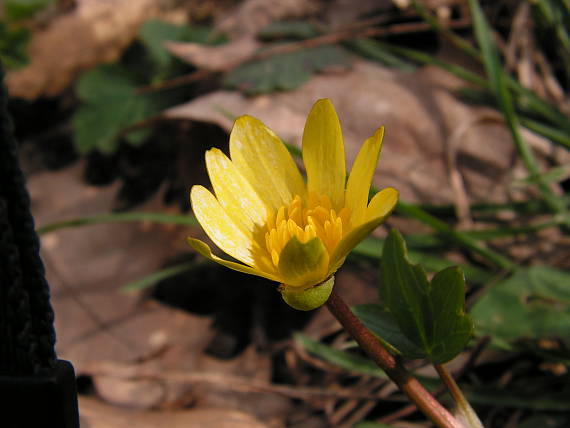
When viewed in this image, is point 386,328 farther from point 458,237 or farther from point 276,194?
point 458,237

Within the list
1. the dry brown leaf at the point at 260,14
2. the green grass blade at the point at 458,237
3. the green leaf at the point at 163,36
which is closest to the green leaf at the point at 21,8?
the green leaf at the point at 163,36

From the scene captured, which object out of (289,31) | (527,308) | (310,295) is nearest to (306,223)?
(310,295)

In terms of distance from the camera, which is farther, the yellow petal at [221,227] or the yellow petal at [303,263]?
the yellow petal at [221,227]

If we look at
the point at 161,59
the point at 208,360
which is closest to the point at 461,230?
the point at 208,360

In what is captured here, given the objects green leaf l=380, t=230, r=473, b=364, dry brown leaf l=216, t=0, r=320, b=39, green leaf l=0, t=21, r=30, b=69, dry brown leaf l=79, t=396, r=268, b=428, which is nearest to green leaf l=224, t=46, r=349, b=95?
dry brown leaf l=216, t=0, r=320, b=39

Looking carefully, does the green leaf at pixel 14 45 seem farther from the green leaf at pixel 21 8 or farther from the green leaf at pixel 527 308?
the green leaf at pixel 527 308

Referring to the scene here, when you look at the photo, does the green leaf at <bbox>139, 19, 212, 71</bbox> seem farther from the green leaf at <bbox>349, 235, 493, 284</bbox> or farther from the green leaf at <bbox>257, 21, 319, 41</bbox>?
the green leaf at <bbox>349, 235, 493, 284</bbox>

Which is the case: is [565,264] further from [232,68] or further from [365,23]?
[232,68]
